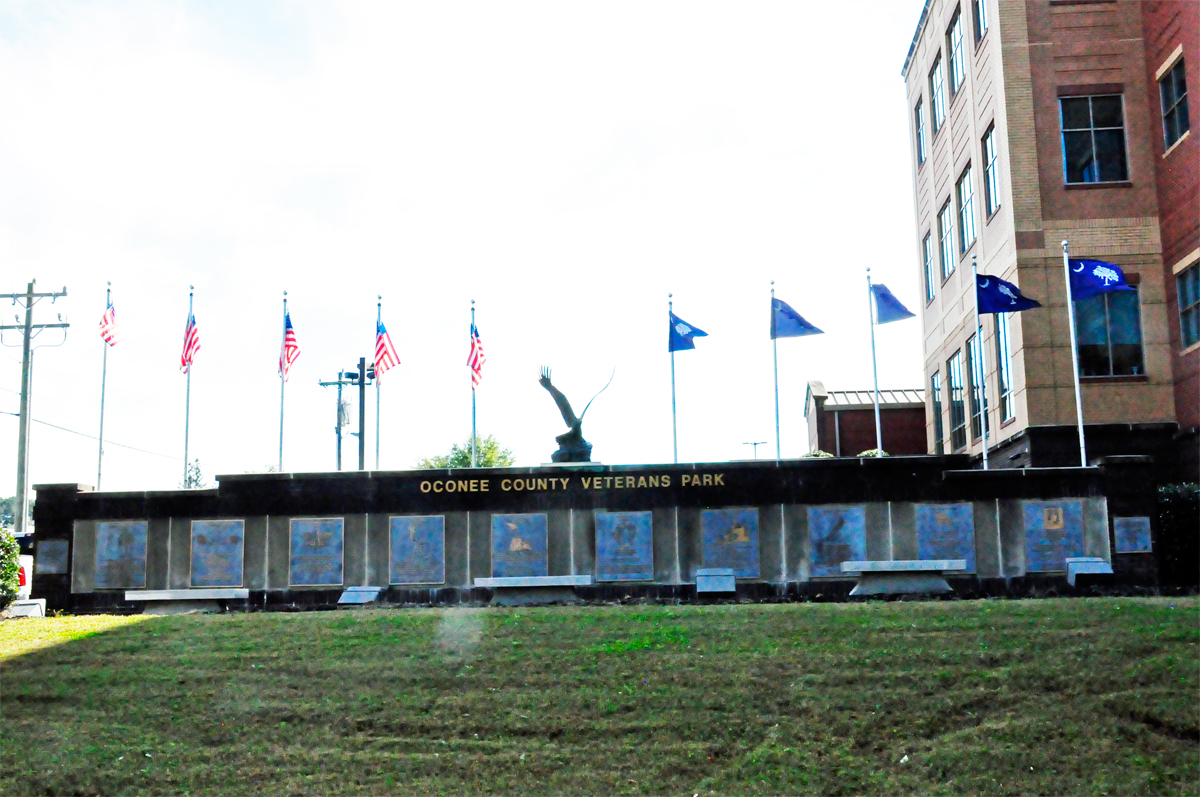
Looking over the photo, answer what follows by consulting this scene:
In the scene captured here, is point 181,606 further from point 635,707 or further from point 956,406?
point 956,406

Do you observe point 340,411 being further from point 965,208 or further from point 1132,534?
point 1132,534

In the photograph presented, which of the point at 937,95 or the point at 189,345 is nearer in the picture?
the point at 189,345

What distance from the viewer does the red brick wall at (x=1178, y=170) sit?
27.8 metres

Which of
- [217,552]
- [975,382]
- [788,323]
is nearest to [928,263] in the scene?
[975,382]

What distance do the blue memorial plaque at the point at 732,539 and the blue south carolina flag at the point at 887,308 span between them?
6788 mm

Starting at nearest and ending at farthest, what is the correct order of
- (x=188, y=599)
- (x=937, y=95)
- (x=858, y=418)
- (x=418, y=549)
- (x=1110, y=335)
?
(x=188, y=599), (x=418, y=549), (x=1110, y=335), (x=937, y=95), (x=858, y=418)

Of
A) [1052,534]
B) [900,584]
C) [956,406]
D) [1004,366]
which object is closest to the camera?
[900,584]

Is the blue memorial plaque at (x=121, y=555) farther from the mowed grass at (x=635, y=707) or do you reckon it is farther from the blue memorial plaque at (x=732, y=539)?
the blue memorial plaque at (x=732, y=539)

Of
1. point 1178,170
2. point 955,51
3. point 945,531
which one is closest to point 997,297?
point 945,531

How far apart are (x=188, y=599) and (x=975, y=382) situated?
22296 millimetres

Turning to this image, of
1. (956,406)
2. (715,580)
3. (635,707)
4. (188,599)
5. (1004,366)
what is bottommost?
(635,707)

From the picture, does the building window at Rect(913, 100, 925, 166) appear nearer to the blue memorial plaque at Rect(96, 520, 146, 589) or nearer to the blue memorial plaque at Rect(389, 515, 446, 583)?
the blue memorial plaque at Rect(389, 515, 446, 583)

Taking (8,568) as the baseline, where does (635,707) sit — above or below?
below

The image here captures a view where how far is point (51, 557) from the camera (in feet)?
81.5
